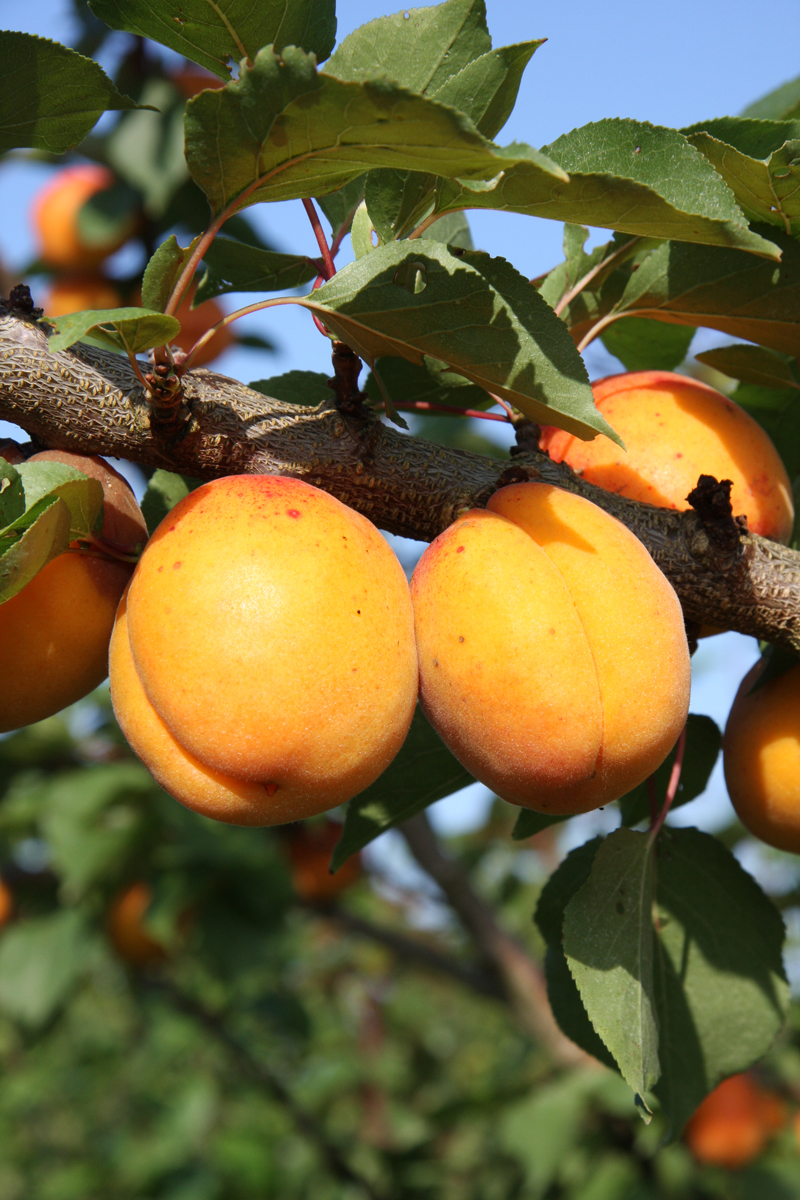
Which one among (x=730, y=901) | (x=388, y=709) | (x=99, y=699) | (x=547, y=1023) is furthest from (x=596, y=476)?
(x=99, y=699)

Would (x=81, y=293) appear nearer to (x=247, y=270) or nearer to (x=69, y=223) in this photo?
(x=69, y=223)

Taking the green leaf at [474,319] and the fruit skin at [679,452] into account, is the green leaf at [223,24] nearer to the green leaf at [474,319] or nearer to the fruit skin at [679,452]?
the green leaf at [474,319]

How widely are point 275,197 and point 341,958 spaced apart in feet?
13.8

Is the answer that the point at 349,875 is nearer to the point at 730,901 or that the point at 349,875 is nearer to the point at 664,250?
the point at 730,901

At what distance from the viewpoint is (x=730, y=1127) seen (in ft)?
8.60

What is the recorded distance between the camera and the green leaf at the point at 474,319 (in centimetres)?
68

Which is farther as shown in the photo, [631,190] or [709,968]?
[709,968]

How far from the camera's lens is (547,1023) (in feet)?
7.43

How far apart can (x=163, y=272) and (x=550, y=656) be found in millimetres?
395

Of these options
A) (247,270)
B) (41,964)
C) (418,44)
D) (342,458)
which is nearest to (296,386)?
(247,270)

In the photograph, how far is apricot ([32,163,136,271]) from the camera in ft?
7.85

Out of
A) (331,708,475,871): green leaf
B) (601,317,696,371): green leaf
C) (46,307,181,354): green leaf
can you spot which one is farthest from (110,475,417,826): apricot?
(601,317,696,371): green leaf

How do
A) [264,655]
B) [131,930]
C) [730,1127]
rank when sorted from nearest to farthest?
[264,655]
[730,1127]
[131,930]

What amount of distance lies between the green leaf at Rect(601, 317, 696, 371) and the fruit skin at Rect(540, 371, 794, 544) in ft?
0.65
